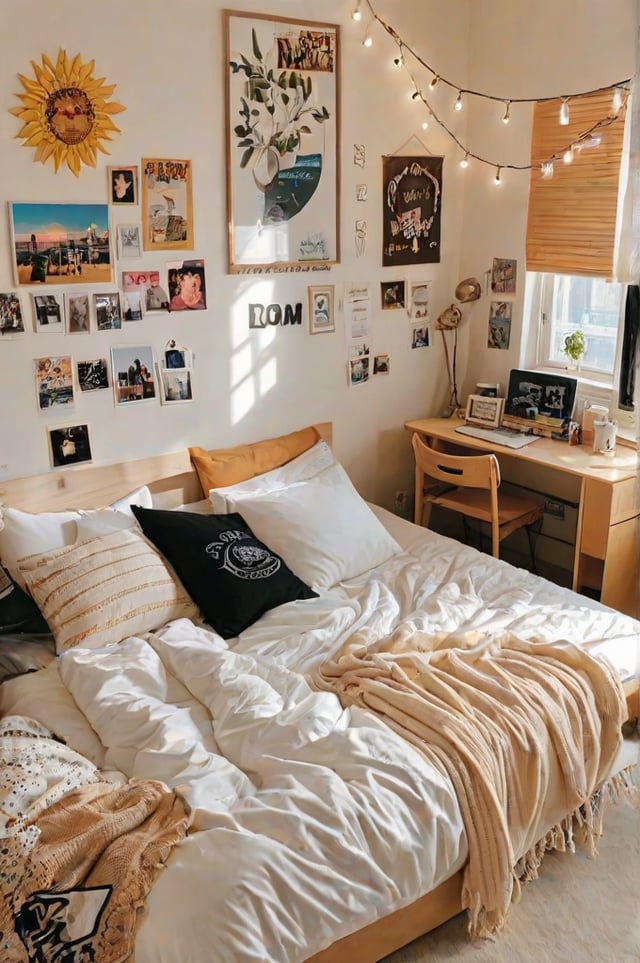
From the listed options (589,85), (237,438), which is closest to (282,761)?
(237,438)

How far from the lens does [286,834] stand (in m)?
1.80

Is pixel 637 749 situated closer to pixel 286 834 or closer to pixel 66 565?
pixel 286 834

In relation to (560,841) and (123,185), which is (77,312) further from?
(560,841)

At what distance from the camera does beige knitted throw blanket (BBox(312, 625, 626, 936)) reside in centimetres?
203

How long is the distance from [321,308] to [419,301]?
1.79 feet

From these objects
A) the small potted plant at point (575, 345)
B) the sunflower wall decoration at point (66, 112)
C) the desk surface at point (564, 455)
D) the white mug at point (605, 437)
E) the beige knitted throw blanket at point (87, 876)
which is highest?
the sunflower wall decoration at point (66, 112)

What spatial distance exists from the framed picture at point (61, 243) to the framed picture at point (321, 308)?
0.86 metres

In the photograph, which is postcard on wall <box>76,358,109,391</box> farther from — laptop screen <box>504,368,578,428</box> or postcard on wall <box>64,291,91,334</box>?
laptop screen <box>504,368,578,428</box>

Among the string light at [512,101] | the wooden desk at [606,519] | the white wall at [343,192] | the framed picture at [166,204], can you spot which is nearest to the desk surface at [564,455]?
the wooden desk at [606,519]

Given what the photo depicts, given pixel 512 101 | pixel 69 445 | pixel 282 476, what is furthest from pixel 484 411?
pixel 69 445

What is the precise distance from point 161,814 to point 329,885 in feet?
1.25

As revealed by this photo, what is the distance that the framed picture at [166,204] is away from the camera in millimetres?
2984

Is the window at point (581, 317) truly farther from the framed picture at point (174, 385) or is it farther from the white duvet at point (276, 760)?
the framed picture at point (174, 385)

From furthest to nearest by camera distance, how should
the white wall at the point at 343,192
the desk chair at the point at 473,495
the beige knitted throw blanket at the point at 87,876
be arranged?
1. the desk chair at the point at 473,495
2. the white wall at the point at 343,192
3. the beige knitted throw blanket at the point at 87,876
